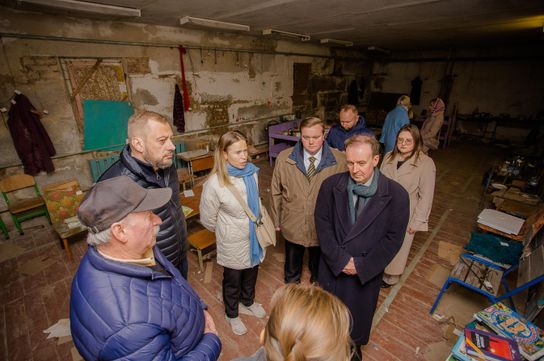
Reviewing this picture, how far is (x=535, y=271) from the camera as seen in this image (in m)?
2.37

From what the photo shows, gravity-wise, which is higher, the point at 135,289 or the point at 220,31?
the point at 220,31

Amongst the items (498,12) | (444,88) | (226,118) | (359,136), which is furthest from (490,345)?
(444,88)

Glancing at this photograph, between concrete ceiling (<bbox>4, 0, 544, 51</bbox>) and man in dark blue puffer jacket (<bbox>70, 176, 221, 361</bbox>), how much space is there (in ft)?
13.2

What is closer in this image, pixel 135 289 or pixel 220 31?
pixel 135 289

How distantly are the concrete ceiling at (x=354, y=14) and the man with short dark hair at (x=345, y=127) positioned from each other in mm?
1791

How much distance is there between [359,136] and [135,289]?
179cm

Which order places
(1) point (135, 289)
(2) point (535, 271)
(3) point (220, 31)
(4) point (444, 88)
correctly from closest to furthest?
(1) point (135, 289) < (2) point (535, 271) < (3) point (220, 31) < (4) point (444, 88)

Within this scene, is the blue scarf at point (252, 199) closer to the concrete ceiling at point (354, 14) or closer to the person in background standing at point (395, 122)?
the concrete ceiling at point (354, 14)

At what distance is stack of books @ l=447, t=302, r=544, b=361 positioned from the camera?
175 centimetres

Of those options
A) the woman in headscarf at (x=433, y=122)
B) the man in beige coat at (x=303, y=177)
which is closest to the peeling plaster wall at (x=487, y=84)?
the woman in headscarf at (x=433, y=122)

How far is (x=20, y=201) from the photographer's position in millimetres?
4656

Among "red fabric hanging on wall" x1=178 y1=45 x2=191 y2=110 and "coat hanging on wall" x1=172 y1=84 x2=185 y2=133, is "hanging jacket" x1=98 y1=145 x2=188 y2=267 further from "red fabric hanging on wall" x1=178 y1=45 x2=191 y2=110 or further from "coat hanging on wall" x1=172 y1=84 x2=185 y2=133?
"red fabric hanging on wall" x1=178 y1=45 x2=191 y2=110

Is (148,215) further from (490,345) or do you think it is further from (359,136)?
(490,345)

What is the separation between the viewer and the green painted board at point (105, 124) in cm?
511
